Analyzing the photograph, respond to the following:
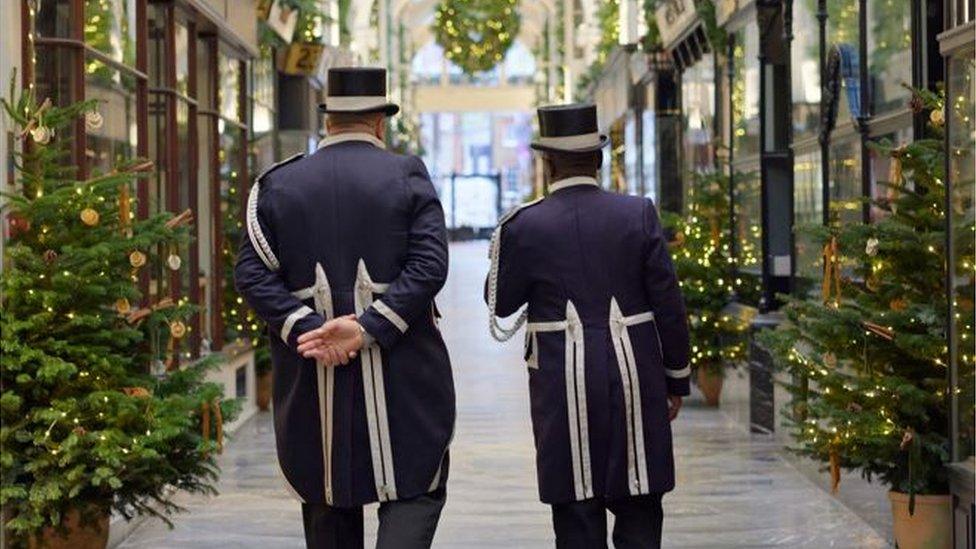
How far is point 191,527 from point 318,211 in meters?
3.65

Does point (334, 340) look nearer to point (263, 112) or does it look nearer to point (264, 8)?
point (264, 8)

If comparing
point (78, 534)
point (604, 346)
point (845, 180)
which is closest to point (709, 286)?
point (845, 180)

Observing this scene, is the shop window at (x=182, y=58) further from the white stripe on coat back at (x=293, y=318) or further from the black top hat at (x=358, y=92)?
the white stripe on coat back at (x=293, y=318)

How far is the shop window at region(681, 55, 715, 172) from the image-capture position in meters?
17.2

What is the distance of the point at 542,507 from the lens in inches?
381

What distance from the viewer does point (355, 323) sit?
18.5 ft

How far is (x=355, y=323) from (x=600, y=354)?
0.87 m

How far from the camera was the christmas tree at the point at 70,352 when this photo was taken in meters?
Answer: 6.83

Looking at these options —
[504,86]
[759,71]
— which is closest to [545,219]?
[759,71]

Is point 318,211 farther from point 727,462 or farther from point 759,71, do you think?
point 759,71

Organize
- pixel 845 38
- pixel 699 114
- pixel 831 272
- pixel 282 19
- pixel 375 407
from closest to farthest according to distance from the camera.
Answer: pixel 375 407 → pixel 831 272 → pixel 845 38 → pixel 282 19 → pixel 699 114

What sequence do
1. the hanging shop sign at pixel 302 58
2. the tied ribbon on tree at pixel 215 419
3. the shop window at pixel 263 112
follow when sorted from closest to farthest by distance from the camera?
the tied ribbon on tree at pixel 215 419 < the shop window at pixel 263 112 < the hanging shop sign at pixel 302 58

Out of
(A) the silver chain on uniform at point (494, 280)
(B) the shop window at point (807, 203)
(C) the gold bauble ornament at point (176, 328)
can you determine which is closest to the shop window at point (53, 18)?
(C) the gold bauble ornament at point (176, 328)

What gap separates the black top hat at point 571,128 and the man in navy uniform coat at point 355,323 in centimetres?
55
